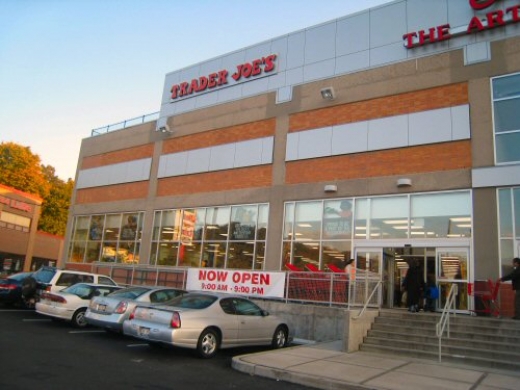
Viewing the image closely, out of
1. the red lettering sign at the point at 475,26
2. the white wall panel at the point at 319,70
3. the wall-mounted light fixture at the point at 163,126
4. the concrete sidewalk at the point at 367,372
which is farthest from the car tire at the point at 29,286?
the red lettering sign at the point at 475,26

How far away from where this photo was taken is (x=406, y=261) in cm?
1702

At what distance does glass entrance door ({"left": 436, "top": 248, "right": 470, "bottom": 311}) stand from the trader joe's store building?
0.05m

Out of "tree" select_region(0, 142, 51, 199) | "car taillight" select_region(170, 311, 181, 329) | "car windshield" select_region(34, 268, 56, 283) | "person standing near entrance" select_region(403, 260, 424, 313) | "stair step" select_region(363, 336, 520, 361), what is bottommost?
"stair step" select_region(363, 336, 520, 361)

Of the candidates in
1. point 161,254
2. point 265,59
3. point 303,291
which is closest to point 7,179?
point 161,254

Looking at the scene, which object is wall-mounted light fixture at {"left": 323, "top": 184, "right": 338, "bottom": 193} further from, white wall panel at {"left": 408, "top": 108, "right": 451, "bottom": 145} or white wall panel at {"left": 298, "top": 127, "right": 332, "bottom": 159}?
white wall panel at {"left": 408, "top": 108, "right": 451, "bottom": 145}

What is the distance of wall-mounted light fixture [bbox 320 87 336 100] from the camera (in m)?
19.8

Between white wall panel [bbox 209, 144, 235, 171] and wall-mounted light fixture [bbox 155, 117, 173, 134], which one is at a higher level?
wall-mounted light fixture [bbox 155, 117, 173, 134]

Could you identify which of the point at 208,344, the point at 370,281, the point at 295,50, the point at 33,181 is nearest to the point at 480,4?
the point at 295,50

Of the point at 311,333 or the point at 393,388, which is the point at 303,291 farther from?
the point at 393,388

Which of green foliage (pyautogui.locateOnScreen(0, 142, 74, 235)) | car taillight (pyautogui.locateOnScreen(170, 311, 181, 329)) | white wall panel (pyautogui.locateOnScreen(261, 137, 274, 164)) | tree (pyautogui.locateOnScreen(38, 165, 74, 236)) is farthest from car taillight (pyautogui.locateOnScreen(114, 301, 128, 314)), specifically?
tree (pyautogui.locateOnScreen(38, 165, 74, 236))

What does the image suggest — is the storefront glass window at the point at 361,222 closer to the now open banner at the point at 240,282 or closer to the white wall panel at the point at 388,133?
the white wall panel at the point at 388,133

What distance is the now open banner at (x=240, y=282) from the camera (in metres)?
16.0

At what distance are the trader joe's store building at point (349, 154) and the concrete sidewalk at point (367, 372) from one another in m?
5.79

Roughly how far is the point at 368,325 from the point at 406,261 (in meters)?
4.73
